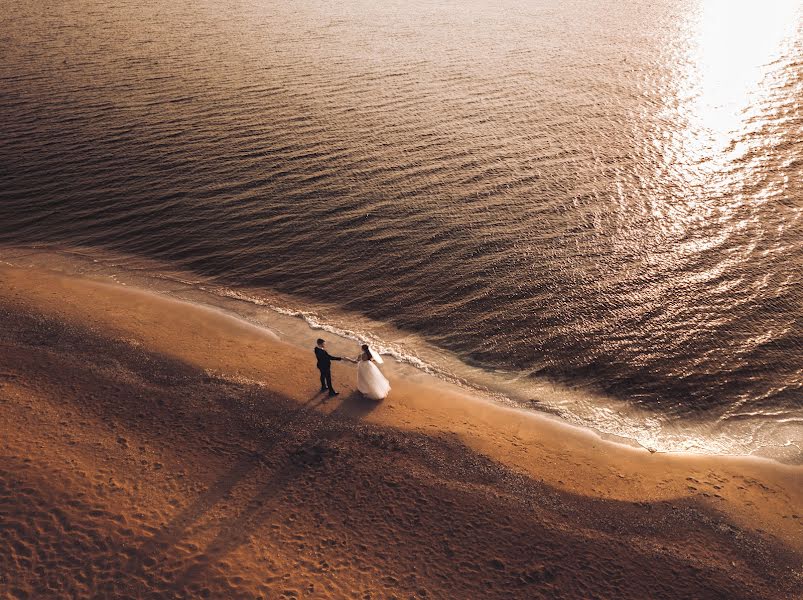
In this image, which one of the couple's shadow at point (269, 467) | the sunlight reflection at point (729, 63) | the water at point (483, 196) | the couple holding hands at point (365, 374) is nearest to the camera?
the couple's shadow at point (269, 467)

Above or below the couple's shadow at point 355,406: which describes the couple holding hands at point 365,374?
above

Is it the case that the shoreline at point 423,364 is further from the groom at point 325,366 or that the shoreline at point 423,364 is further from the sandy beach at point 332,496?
the groom at point 325,366

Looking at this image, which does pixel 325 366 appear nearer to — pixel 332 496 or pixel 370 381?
pixel 370 381

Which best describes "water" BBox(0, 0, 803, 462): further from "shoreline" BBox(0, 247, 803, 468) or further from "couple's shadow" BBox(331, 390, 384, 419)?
"couple's shadow" BBox(331, 390, 384, 419)

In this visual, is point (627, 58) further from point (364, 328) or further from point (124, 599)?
point (124, 599)

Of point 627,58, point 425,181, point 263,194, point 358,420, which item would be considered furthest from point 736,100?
point 358,420

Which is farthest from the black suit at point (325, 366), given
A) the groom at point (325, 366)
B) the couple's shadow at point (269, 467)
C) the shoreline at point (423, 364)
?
the shoreline at point (423, 364)

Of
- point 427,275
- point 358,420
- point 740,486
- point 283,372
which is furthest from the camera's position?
point 427,275
